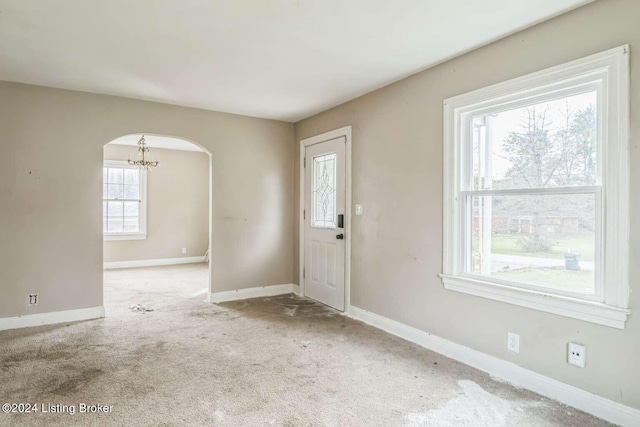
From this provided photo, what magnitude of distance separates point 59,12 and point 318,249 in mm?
3405

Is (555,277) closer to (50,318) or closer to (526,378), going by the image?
(526,378)

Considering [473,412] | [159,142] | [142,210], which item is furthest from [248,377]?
[142,210]

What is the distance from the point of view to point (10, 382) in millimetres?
2486

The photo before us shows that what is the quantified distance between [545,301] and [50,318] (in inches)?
179

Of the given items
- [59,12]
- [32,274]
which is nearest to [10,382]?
[32,274]

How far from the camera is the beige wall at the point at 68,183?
361 centimetres

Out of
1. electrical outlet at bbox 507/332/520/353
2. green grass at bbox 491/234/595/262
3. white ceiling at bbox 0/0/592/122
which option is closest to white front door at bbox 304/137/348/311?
white ceiling at bbox 0/0/592/122

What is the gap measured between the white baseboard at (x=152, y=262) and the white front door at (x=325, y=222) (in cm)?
392

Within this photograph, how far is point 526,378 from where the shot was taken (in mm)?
2432

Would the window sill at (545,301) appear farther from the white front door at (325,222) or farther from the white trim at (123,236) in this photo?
the white trim at (123,236)

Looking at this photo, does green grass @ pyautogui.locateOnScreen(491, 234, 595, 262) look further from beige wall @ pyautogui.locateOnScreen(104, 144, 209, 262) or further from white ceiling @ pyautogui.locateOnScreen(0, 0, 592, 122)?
beige wall @ pyautogui.locateOnScreen(104, 144, 209, 262)

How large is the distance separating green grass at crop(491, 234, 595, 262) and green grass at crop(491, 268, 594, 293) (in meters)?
0.10

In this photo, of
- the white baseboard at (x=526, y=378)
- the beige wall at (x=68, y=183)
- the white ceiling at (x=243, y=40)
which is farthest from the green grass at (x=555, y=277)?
the beige wall at (x=68, y=183)

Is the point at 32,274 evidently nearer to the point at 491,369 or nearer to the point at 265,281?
the point at 265,281
